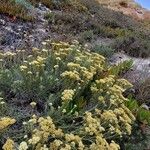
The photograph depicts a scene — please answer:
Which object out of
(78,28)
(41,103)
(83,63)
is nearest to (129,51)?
(78,28)

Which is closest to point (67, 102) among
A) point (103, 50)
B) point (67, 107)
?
point (67, 107)

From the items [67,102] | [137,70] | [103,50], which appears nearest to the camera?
[67,102]

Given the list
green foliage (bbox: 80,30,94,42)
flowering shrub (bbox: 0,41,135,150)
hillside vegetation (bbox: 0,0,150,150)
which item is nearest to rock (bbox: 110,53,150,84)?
hillside vegetation (bbox: 0,0,150,150)

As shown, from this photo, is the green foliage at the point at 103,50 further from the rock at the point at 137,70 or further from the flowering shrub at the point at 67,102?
the flowering shrub at the point at 67,102

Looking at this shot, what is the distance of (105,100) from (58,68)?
87 cm

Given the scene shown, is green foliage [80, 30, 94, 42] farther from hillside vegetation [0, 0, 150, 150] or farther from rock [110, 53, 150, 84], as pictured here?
hillside vegetation [0, 0, 150, 150]

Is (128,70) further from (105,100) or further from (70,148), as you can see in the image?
(70,148)

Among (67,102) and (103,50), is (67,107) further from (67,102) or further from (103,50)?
(103,50)

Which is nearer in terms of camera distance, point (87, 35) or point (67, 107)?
point (67, 107)

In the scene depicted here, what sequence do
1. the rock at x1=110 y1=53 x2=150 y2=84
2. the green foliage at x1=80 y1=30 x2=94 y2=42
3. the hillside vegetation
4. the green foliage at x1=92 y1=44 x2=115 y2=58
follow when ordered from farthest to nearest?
the green foliage at x1=80 y1=30 x2=94 y2=42 → the green foliage at x1=92 y1=44 x2=115 y2=58 → the rock at x1=110 y1=53 x2=150 y2=84 → the hillside vegetation

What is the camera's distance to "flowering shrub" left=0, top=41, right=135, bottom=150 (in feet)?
14.8

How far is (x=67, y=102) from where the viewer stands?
16.2 ft

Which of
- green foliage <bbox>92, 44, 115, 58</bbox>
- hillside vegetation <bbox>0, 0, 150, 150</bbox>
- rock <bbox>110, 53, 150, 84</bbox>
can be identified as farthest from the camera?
green foliage <bbox>92, 44, 115, 58</bbox>

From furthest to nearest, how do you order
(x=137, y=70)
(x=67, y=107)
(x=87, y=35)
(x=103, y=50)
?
1. (x=87, y=35)
2. (x=103, y=50)
3. (x=137, y=70)
4. (x=67, y=107)
